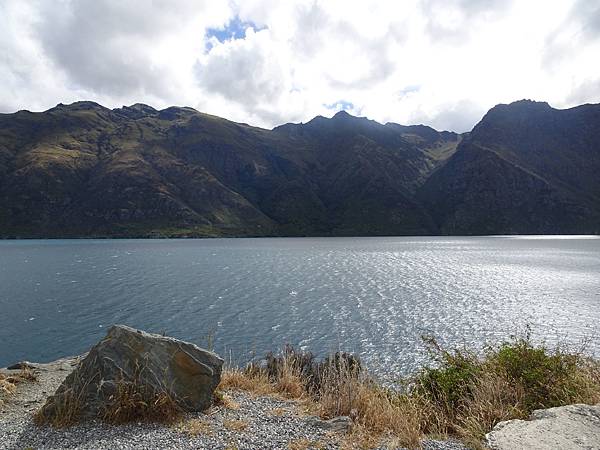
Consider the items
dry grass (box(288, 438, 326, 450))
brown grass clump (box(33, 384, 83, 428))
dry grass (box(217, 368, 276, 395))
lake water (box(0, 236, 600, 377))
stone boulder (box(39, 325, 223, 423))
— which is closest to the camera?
dry grass (box(288, 438, 326, 450))

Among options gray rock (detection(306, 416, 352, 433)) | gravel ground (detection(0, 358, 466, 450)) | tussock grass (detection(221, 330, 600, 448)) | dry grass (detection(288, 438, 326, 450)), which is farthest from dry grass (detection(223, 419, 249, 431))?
tussock grass (detection(221, 330, 600, 448))

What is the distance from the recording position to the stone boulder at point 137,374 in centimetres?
1011

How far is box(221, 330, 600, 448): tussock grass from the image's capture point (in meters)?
9.37

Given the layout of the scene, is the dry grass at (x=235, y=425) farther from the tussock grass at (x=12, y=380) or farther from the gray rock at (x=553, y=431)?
the tussock grass at (x=12, y=380)

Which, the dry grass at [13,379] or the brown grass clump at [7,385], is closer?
the brown grass clump at [7,385]

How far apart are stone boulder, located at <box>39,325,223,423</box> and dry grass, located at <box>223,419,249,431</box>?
1.32m

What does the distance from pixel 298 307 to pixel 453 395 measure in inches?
1614

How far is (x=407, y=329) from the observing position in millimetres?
43625

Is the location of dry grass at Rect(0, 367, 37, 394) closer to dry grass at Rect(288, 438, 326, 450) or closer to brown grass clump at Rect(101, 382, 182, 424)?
brown grass clump at Rect(101, 382, 182, 424)

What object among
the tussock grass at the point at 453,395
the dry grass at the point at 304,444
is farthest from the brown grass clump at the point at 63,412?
the dry grass at the point at 304,444

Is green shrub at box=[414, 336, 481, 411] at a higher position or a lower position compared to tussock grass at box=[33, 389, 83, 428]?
lower

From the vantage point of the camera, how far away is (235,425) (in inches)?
378

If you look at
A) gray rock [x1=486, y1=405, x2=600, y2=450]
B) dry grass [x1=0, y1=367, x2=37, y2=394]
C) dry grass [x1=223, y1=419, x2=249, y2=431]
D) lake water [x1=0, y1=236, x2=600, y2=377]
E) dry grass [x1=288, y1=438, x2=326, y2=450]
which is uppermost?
gray rock [x1=486, y1=405, x2=600, y2=450]

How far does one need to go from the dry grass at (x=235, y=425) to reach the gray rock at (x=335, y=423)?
1548 millimetres
